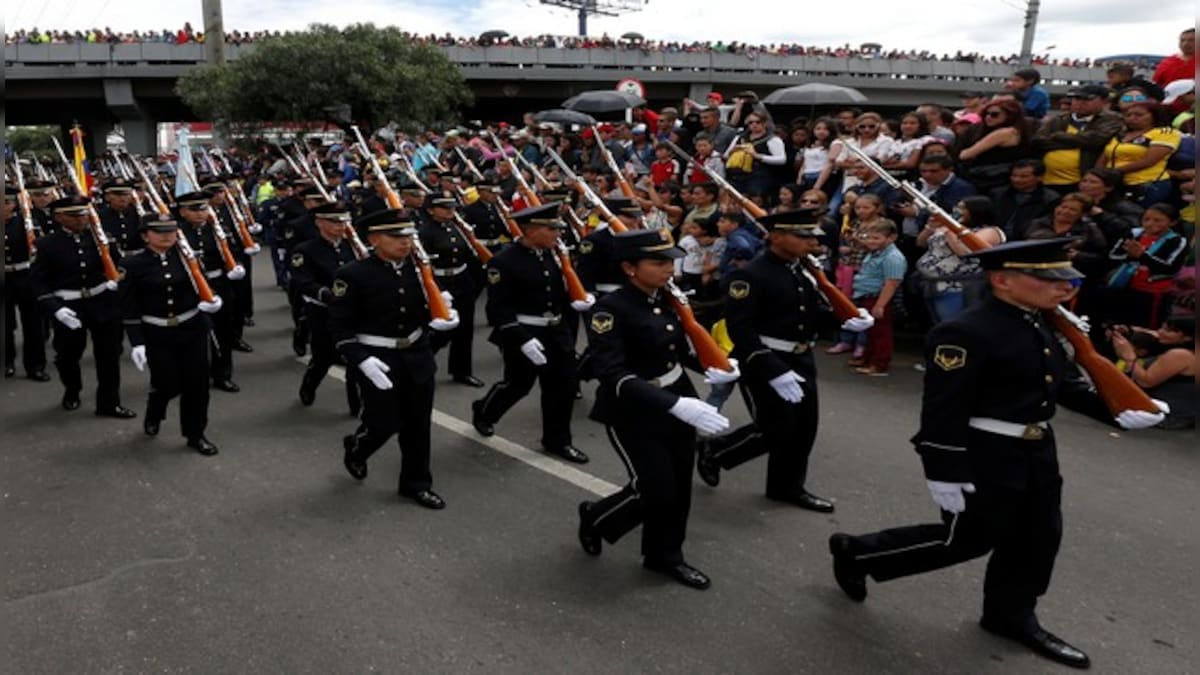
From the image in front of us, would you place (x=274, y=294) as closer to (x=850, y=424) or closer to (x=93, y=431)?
(x=93, y=431)

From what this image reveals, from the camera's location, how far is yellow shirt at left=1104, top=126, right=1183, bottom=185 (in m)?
7.62

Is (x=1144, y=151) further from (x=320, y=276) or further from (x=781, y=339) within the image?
(x=320, y=276)

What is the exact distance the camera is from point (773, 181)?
35.8ft

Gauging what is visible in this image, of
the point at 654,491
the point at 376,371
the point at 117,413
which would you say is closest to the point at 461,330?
the point at 117,413

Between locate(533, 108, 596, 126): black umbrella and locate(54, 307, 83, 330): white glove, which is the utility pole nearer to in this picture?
locate(533, 108, 596, 126): black umbrella

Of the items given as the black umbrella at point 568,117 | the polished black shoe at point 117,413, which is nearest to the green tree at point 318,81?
the black umbrella at point 568,117

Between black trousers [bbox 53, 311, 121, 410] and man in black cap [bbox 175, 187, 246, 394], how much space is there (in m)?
0.78

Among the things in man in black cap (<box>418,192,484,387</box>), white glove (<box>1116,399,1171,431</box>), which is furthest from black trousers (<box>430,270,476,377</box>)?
white glove (<box>1116,399,1171,431</box>)

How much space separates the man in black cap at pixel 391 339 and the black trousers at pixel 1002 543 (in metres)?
2.61

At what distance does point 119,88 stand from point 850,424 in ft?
119

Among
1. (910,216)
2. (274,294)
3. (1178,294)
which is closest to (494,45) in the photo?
(274,294)

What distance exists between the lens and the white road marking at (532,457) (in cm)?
548

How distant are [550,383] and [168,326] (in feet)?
8.61

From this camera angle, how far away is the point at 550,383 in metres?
6.00
